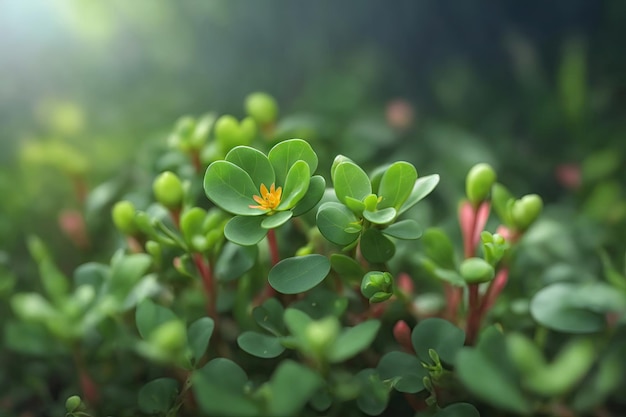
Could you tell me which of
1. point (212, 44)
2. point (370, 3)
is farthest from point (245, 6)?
point (370, 3)

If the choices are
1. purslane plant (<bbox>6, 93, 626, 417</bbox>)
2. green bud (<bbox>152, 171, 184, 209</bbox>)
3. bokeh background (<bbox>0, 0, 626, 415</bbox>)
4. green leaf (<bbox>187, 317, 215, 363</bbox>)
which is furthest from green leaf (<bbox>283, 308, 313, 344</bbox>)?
bokeh background (<bbox>0, 0, 626, 415</bbox>)

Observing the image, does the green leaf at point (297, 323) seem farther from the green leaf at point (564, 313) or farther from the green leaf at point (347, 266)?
the green leaf at point (564, 313)

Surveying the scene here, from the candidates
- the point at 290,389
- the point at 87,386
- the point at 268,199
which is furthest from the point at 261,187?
the point at 87,386

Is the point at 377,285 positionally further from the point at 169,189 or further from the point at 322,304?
the point at 169,189

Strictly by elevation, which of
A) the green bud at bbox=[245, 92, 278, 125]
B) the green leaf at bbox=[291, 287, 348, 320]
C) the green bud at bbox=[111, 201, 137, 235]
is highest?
the green bud at bbox=[245, 92, 278, 125]

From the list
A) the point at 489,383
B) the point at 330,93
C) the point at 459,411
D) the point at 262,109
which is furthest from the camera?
the point at 330,93

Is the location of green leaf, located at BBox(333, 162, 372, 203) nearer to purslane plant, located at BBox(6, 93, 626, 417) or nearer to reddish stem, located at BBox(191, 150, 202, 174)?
purslane plant, located at BBox(6, 93, 626, 417)

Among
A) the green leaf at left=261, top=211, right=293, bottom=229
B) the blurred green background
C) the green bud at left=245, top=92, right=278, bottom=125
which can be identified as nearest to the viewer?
the green leaf at left=261, top=211, right=293, bottom=229
